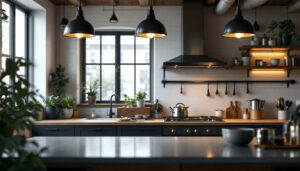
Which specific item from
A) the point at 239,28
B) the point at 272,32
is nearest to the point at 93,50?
the point at 272,32

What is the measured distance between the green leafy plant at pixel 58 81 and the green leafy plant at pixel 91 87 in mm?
372

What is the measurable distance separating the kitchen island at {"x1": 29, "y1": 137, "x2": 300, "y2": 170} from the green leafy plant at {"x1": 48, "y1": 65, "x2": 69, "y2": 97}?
9.06 feet

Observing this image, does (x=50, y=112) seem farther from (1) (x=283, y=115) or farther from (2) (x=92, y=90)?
(1) (x=283, y=115)

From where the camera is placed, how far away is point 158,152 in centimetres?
236

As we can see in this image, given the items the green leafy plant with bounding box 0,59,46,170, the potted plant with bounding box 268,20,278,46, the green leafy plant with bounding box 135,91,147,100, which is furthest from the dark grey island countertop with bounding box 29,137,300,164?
the potted plant with bounding box 268,20,278,46

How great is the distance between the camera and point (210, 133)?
192 inches

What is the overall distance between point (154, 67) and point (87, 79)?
124cm

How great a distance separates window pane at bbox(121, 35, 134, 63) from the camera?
596 centimetres

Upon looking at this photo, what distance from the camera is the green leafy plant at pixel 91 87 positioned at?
5.78m

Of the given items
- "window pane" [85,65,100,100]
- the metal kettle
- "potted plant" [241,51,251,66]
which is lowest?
the metal kettle

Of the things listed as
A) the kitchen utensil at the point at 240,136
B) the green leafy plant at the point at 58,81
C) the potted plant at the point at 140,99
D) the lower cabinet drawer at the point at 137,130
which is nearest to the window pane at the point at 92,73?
the green leafy plant at the point at 58,81

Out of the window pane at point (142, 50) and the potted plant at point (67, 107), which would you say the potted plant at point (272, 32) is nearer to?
the window pane at point (142, 50)

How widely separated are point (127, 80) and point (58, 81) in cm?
120

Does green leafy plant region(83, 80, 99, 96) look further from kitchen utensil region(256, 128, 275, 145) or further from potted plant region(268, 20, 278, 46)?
kitchen utensil region(256, 128, 275, 145)
